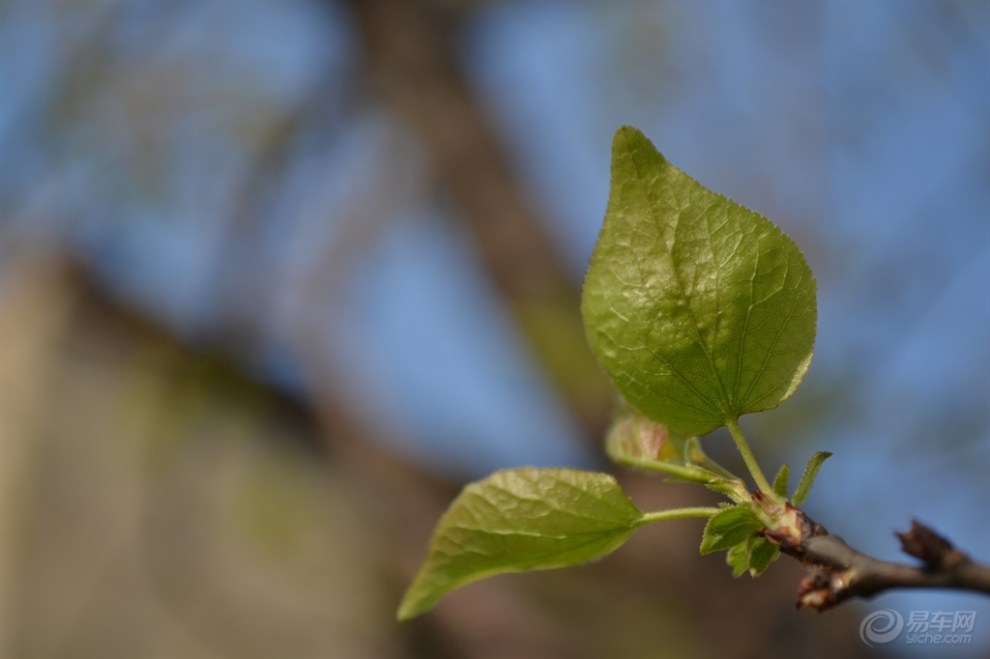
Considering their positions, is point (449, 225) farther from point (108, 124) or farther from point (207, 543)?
point (207, 543)

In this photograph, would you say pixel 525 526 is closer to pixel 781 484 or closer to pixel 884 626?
pixel 781 484

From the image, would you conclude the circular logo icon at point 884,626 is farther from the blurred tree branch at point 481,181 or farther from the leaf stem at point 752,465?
the blurred tree branch at point 481,181

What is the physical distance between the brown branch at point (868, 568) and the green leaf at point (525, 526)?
65 mm

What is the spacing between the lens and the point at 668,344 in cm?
35

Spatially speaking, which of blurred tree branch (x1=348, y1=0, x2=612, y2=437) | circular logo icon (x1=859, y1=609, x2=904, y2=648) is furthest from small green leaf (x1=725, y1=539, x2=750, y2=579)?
blurred tree branch (x1=348, y1=0, x2=612, y2=437)

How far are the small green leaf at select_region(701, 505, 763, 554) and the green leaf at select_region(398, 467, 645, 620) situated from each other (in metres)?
0.03

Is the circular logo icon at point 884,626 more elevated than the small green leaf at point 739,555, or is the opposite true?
the small green leaf at point 739,555

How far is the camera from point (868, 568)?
0.97 feet

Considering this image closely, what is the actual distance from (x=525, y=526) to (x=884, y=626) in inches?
10.2

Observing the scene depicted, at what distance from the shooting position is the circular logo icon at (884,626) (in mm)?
479

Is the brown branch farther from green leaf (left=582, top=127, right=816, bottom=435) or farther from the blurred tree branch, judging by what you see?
the blurred tree branch

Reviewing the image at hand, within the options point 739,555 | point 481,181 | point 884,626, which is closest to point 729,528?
point 739,555

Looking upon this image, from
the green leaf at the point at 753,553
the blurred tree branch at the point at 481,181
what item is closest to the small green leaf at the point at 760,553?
the green leaf at the point at 753,553

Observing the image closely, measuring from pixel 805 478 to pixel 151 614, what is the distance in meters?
2.39
